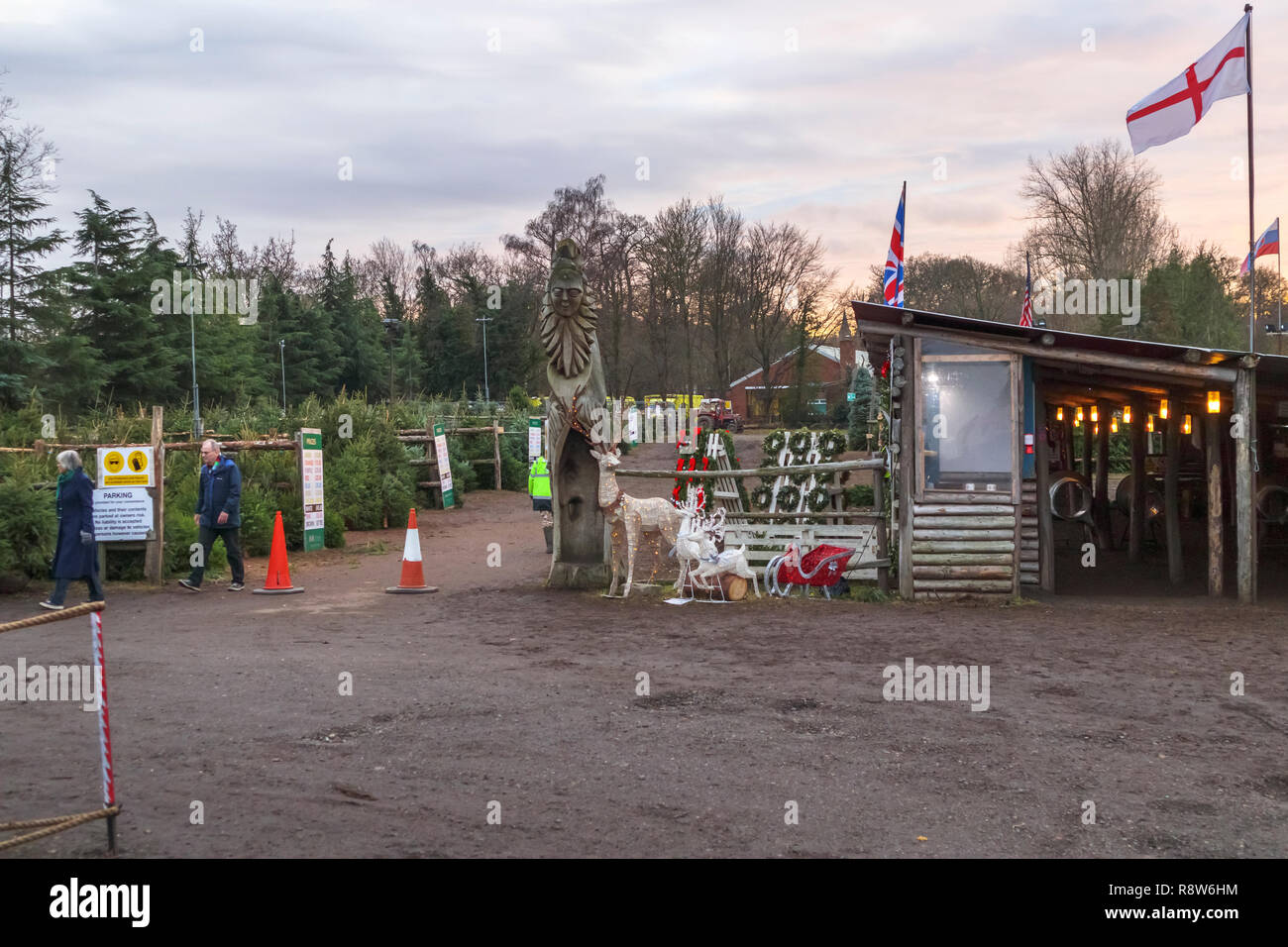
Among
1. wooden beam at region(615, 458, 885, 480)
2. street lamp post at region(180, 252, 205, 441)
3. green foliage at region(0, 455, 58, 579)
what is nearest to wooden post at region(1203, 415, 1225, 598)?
wooden beam at region(615, 458, 885, 480)

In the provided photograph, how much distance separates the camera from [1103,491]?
67.9ft

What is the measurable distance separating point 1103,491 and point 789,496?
7.24 m

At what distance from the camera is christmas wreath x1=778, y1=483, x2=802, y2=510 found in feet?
57.9

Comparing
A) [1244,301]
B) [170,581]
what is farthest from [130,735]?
[1244,301]

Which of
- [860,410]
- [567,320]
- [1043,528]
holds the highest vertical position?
[567,320]

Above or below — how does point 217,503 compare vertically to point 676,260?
below

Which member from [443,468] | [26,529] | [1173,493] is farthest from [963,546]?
[443,468]

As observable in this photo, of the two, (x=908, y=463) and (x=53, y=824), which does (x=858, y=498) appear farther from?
(x=53, y=824)

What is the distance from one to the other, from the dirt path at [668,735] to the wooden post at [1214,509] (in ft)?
3.26

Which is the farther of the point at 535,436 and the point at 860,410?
the point at 860,410

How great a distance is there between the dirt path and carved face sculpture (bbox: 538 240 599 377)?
350 cm

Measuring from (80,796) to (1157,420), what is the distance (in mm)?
22374

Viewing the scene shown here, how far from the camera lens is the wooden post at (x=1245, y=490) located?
11.8 metres
